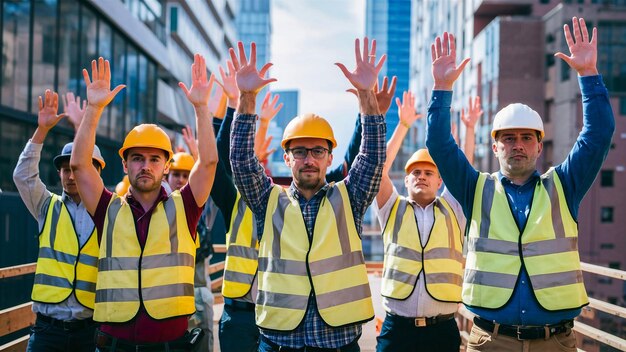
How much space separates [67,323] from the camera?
14.1 ft

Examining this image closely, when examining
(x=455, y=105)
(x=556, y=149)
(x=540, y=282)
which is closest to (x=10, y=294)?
(x=540, y=282)

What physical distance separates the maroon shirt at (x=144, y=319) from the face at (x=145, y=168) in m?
0.11

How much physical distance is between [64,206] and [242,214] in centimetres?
141

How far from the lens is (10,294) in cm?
646

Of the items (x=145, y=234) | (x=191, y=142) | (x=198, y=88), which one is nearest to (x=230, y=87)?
(x=198, y=88)

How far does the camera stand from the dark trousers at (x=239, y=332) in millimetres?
4656

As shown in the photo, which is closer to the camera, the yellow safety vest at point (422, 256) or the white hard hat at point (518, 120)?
the white hard hat at point (518, 120)

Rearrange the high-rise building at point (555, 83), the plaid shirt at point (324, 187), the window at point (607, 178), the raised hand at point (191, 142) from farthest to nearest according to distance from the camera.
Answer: the window at point (607, 178) → the high-rise building at point (555, 83) → the raised hand at point (191, 142) → the plaid shirt at point (324, 187)

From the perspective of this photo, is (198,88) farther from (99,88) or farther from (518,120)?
(518,120)

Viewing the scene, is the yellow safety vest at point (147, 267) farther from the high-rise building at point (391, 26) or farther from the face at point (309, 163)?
the high-rise building at point (391, 26)

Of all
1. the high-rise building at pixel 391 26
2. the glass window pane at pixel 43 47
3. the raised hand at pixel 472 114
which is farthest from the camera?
the high-rise building at pixel 391 26

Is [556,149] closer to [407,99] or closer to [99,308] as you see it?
[407,99]

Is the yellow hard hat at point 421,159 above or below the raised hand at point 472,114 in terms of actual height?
below

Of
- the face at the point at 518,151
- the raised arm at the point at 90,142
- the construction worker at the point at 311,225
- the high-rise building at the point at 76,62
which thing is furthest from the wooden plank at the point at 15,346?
the face at the point at 518,151
